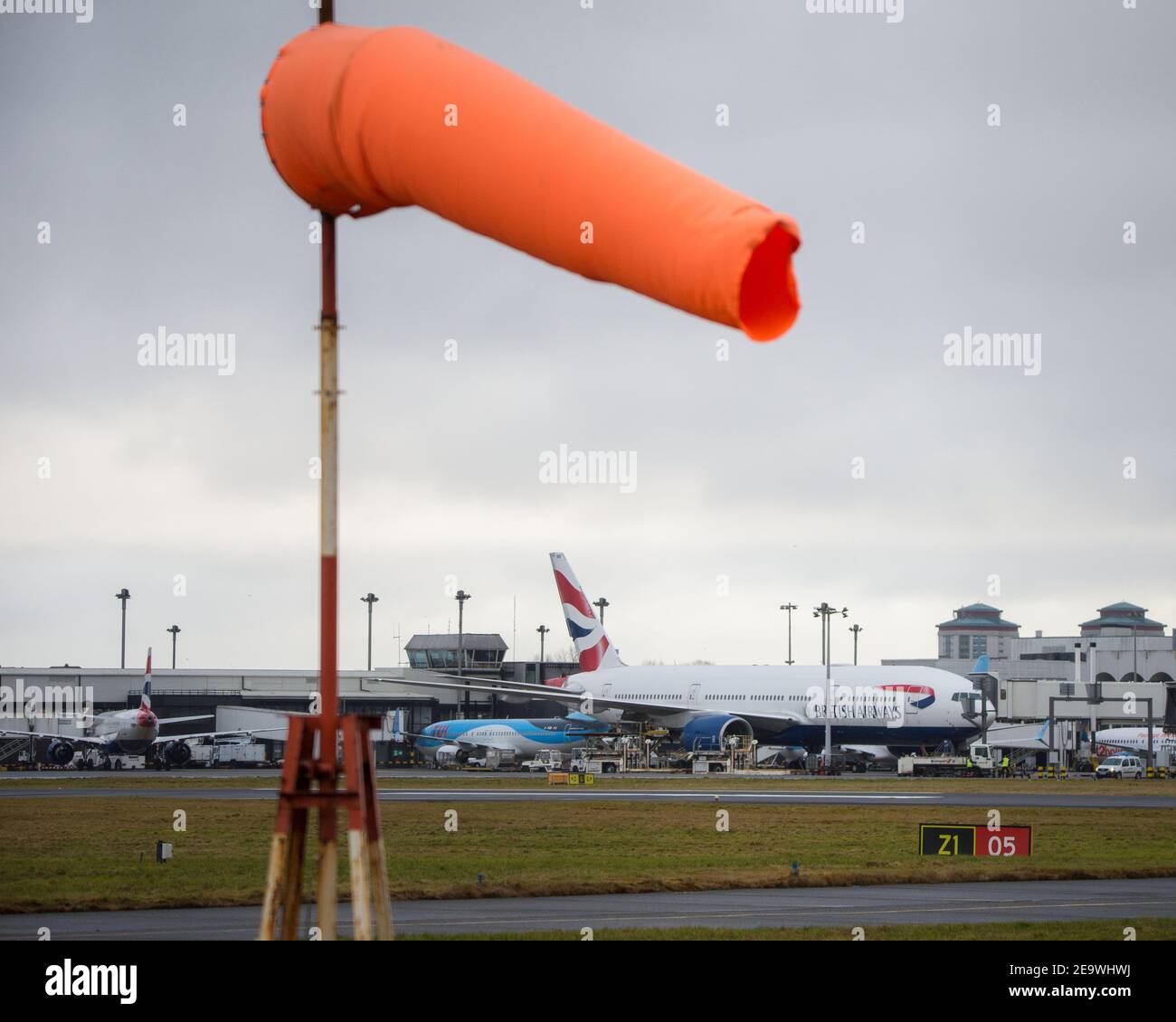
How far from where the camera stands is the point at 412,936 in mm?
15695

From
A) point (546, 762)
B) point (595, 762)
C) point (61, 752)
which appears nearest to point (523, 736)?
point (546, 762)

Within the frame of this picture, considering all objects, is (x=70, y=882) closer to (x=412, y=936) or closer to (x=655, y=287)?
(x=412, y=936)

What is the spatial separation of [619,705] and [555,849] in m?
52.0

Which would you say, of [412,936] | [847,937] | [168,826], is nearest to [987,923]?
[847,937]

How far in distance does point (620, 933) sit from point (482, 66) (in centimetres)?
1187

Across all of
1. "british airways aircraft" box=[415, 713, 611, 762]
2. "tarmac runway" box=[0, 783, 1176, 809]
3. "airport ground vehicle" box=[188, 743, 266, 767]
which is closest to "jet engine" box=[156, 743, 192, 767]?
"airport ground vehicle" box=[188, 743, 266, 767]

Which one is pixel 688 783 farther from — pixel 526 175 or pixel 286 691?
pixel 286 691

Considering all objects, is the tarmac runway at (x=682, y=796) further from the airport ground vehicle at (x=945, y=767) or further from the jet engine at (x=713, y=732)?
the jet engine at (x=713, y=732)

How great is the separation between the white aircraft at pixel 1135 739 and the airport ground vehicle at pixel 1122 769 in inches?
486

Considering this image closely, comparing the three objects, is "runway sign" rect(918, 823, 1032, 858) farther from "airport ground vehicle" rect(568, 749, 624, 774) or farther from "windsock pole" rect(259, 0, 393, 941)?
"airport ground vehicle" rect(568, 749, 624, 774)

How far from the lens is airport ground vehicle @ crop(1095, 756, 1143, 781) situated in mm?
71938

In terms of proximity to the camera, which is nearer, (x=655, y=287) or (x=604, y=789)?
(x=655, y=287)

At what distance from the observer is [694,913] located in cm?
1870
